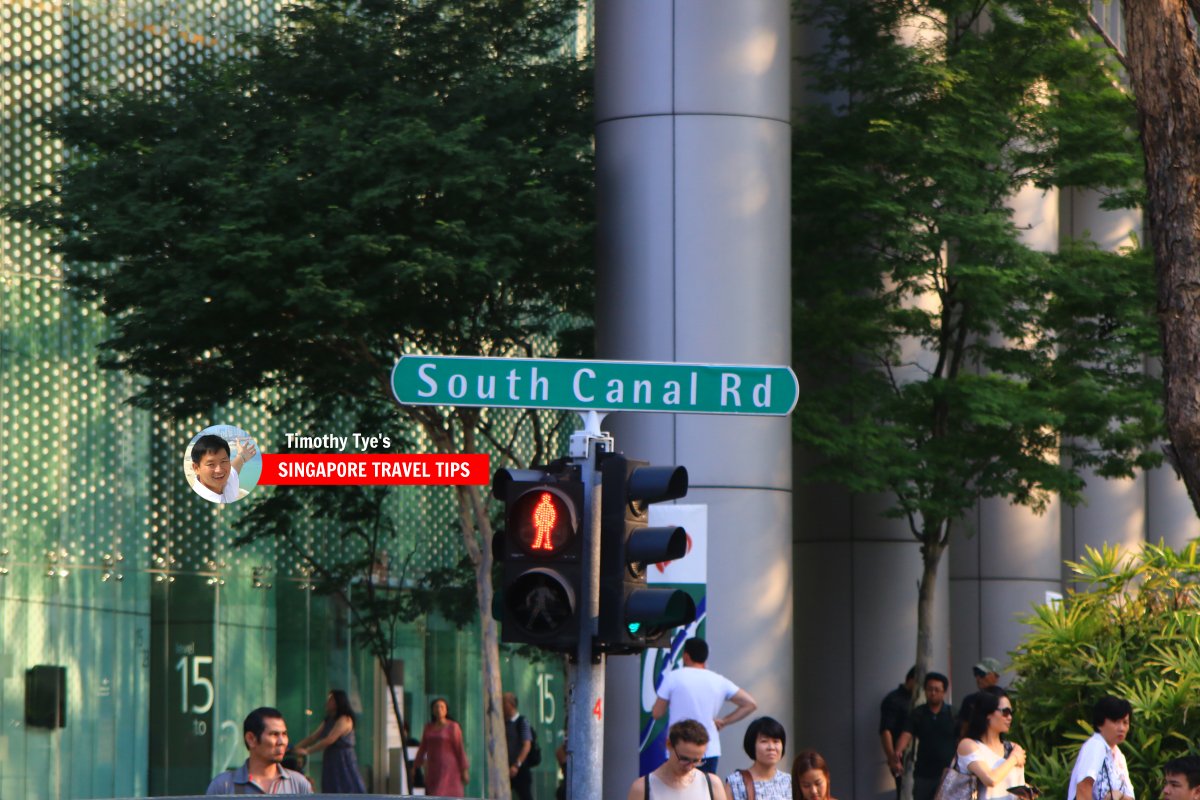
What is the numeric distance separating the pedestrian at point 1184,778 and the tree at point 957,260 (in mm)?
10417

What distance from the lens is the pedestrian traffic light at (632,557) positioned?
8602 millimetres

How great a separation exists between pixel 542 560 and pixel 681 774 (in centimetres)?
132

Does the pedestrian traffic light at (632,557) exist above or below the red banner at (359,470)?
below

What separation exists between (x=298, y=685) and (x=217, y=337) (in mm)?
6526

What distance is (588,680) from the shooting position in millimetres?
8562

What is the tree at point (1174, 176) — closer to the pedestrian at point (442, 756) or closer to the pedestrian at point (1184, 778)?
the pedestrian at point (1184, 778)

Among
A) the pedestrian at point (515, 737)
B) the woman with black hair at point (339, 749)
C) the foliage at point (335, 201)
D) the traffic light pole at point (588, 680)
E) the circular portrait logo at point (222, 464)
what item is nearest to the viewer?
the traffic light pole at point (588, 680)

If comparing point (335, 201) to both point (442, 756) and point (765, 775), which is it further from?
point (765, 775)

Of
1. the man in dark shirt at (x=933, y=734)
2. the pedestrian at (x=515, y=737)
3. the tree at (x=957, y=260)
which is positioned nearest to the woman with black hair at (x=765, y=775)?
the man in dark shirt at (x=933, y=734)

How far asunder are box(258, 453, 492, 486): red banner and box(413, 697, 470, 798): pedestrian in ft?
10.2

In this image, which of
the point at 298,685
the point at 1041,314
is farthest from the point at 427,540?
the point at 1041,314

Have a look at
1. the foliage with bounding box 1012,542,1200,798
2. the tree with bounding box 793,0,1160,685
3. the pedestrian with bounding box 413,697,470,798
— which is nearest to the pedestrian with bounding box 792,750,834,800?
the foliage with bounding box 1012,542,1200,798

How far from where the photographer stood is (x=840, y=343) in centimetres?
2139

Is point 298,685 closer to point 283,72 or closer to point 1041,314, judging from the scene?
point 283,72
